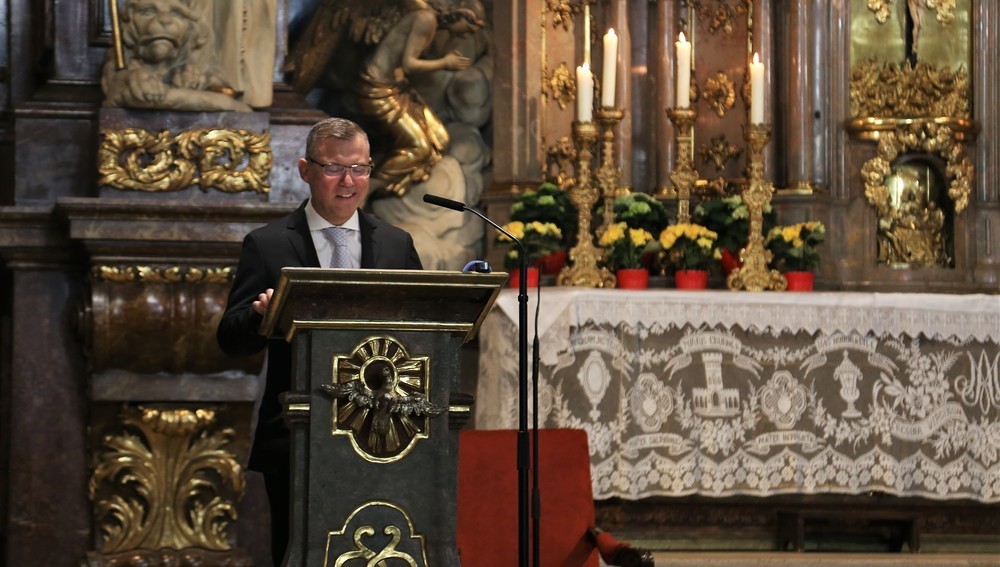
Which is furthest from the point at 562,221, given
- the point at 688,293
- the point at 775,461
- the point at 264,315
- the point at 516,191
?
the point at 264,315

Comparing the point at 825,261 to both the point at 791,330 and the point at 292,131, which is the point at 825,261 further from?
the point at 292,131

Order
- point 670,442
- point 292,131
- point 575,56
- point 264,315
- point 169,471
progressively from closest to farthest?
point 264,315, point 169,471, point 292,131, point 670,442, point 575,56

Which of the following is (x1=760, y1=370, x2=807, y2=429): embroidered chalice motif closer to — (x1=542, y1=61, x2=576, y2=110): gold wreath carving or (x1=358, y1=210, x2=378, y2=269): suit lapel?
(x1=542, y1=61, x2=576, y2=110): gold wreath carving

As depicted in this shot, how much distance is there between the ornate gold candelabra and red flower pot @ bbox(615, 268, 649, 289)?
0.39 m

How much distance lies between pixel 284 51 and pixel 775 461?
7.78 feet

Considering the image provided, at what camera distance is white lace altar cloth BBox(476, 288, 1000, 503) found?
6.11 m

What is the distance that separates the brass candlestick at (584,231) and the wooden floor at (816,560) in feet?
3.91

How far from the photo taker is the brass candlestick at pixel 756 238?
22.3 feet

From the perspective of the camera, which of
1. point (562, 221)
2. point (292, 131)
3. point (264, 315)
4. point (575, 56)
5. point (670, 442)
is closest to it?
point (264, 315)

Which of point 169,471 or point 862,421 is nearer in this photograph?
point 169,471

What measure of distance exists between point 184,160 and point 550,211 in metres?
1.98

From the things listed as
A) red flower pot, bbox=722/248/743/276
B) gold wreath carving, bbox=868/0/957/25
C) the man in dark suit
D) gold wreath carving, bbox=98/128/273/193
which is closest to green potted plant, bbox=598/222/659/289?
red flower pot, bbox=722/248/743/276

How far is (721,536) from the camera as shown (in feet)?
21.3

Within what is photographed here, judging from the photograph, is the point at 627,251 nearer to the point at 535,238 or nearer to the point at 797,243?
the point at 535,238
